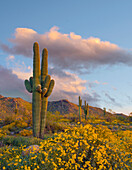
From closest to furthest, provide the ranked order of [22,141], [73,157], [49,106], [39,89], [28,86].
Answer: [73,157] < [22,141] < [39,89] < [28,86] < [49,106]

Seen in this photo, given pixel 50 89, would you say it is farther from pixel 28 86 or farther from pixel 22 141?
pixel 22 141

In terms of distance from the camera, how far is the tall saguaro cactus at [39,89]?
567 inches

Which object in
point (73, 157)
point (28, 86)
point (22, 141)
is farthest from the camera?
point (28, 86)

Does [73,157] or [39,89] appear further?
[39,89]

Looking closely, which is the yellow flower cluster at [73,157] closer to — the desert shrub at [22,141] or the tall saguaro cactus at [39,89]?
the desert shrub at [22,141]

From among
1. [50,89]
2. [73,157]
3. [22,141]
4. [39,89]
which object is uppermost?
[50,89]

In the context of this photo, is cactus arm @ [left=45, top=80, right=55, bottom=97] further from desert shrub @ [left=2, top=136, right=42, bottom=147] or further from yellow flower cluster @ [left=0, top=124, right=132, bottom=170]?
yellow flower cluster @ [left=0, top=124, right=132, bottom=170]

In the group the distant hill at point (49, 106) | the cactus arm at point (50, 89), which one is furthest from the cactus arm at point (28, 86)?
the distant hill at point (49, 106)

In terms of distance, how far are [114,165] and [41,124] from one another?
955 cm

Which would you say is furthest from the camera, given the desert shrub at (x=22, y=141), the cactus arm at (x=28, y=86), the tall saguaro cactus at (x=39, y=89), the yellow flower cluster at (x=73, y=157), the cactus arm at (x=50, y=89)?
the cactus arm at (x=28, y=86)

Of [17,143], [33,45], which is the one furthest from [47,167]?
[33,45]

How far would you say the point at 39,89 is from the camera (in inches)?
555

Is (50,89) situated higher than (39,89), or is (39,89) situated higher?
(50,89)

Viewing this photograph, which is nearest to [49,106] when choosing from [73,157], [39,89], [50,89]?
[50,89]
